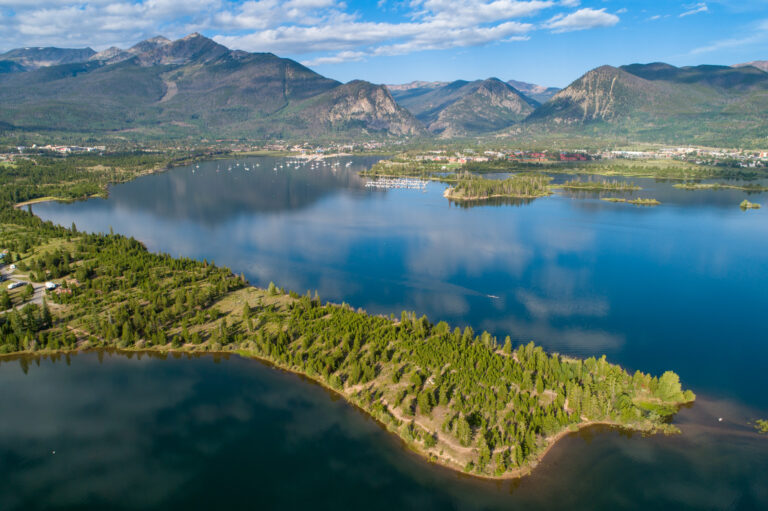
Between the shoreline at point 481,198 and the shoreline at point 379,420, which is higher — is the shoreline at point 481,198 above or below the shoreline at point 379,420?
above

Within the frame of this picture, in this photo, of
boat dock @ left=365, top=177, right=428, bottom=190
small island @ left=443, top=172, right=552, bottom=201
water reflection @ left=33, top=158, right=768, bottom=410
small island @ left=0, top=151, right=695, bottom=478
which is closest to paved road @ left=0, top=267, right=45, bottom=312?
small island @ left=0, top=151, right=695, bottom=478

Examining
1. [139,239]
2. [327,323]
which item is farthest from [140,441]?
[139,239]

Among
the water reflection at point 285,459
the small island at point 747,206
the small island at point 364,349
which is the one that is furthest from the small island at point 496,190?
the water reflection at point 285,459

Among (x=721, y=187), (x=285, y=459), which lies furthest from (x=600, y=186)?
(x=285, y=459)

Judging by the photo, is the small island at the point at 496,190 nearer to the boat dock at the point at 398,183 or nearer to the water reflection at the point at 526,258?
the water reflection at the point at 526,258

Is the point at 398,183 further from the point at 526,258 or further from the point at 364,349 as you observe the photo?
the point at 364,349

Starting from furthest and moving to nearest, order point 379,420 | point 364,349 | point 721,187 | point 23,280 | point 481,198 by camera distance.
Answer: point 721,187, point 481,198, point 23,280, point 364,349, point 379,420
